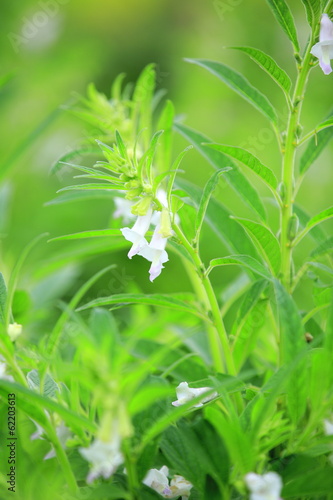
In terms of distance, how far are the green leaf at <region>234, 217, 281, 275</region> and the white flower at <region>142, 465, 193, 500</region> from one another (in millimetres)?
193

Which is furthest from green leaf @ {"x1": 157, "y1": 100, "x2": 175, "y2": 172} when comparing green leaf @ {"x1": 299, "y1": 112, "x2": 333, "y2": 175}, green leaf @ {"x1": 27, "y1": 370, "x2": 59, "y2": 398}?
green leaf @ {"x1": 27, "y1": 370, "x2": 59, "y2": 398}

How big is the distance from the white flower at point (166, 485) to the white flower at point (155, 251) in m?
0.15

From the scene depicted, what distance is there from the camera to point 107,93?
84.4 inches

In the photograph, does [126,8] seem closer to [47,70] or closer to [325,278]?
[47,70]

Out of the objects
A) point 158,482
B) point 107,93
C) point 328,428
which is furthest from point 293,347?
point 107,93

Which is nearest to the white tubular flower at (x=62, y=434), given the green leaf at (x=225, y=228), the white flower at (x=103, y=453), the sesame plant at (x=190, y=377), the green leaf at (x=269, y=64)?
the sesame plant at (x=190, y=377)

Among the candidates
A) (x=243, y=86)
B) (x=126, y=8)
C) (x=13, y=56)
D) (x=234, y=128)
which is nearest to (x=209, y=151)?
(x=243, y=86)

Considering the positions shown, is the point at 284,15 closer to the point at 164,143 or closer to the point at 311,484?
the point at 164,143

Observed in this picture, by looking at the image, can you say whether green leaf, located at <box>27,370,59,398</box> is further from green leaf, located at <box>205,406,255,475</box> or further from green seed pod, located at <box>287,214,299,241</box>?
green seed pod, located at <box>287,214,299,241</box>

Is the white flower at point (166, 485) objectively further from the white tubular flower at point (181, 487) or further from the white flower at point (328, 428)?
the white flower at point (328, 428)

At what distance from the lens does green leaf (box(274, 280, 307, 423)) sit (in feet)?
1.32

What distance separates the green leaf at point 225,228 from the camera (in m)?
0.60

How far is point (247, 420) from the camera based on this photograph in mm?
420

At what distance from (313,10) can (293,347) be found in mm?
287
